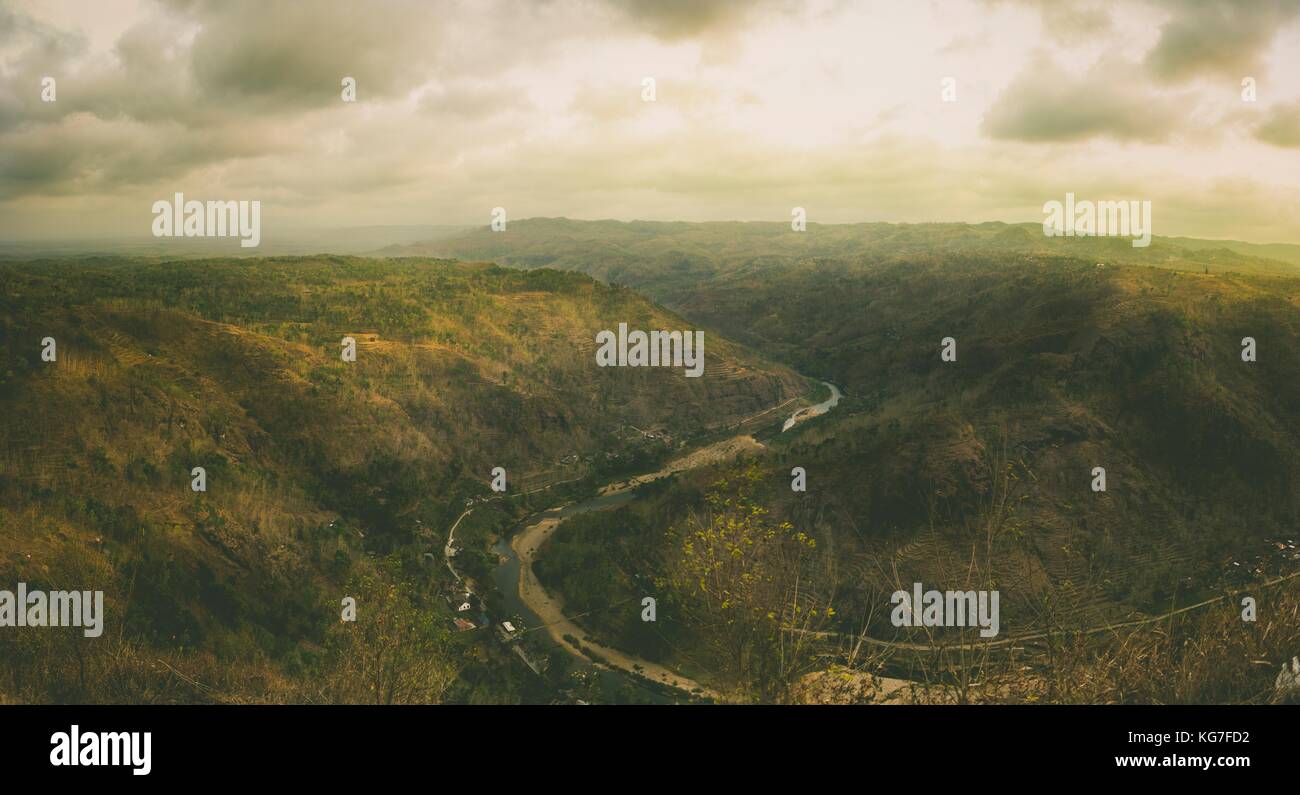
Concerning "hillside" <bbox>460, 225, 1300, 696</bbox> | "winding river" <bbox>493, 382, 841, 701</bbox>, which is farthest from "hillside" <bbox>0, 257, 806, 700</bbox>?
"hillside" <bbox>460, 225, 1300, 696</bbox>

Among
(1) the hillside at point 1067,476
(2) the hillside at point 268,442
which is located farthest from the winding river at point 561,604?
(2) the hillside at point 268,442

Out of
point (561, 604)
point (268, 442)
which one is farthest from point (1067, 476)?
point (268, 442)

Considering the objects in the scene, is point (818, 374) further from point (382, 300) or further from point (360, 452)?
point (360, 452)

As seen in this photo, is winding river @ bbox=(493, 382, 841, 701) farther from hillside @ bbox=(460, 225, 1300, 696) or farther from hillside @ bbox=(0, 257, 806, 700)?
hillside @ bbox=(0, 257, 806, 700)

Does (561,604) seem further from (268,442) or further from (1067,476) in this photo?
(1067,476)

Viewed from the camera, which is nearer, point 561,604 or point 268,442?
point 561,604

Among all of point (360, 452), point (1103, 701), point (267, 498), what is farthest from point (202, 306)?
point (1103, 701)

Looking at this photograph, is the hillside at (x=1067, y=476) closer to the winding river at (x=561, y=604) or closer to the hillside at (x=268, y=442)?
the winding river at (x=561, y=604)
